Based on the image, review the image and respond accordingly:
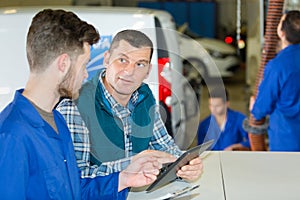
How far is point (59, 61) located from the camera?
1647mm

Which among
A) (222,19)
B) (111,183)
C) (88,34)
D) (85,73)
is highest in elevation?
(88,34)

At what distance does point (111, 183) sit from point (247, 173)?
25.5 inches

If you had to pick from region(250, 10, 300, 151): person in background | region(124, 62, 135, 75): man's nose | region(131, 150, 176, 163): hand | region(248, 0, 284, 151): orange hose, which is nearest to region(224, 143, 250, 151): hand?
region(248, 0, 284, 151): orange hose

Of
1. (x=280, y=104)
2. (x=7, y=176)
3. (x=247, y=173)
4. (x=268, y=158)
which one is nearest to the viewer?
(x=7, y=176)

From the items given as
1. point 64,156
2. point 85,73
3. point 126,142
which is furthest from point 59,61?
point 126,142

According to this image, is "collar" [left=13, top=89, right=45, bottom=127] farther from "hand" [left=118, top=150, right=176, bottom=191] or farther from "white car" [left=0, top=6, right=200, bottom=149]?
"white car" [left=0, top=6, right=200, bottom=149]

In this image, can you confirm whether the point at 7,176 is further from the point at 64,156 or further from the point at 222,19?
the point at 222,19

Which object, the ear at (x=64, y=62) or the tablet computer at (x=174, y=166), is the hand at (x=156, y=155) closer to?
the tablet computer at (x=174, y=166)

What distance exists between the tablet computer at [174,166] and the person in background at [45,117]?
0.30 meters

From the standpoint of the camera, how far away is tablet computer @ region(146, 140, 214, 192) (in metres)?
1.89

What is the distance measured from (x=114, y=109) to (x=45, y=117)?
0.87 ft

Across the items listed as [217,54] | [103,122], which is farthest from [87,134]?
[217,54]

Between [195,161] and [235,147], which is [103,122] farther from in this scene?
[235,147]

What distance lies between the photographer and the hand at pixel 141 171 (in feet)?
6.13
